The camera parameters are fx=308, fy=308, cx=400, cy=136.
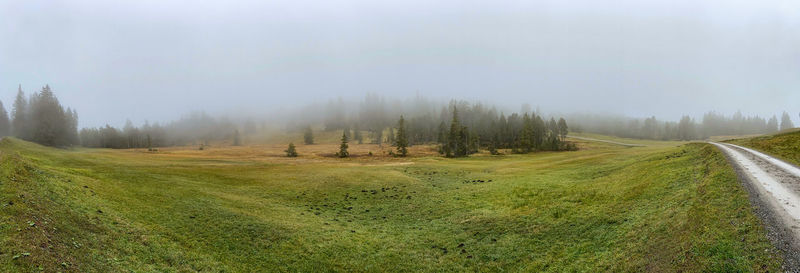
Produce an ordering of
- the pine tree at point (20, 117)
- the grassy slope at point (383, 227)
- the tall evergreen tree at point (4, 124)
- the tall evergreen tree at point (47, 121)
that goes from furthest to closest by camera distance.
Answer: the tall evergreen tree at point (4, 124)
the pine tree at point (20, 117)
the tall evergreen tree at point (47, 121)
the grassy slope at point (383, 227)

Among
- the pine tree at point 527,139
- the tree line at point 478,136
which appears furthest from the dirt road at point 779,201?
the pine tree at point 527,139

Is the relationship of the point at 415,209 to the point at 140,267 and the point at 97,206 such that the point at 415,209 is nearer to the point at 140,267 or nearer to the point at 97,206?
the point at 140,267

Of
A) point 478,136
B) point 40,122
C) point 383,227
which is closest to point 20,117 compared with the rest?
point 40,122

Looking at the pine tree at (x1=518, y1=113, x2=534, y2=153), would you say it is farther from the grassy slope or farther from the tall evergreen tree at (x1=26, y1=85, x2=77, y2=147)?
the tall evergreen tree at (x1=26, y1=85, x2=77, y2=147)

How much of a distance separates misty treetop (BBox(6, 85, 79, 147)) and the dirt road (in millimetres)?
136538

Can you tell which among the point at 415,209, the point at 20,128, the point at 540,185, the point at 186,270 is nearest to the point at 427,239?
the point at 415,209

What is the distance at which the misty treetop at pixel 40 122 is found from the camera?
3452 inches

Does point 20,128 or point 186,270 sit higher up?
point 20,128

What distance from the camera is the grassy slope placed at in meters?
11.2

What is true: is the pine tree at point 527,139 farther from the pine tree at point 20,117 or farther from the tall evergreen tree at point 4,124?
the tall evergreen tree at point 4,124

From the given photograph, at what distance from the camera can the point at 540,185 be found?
30.2m

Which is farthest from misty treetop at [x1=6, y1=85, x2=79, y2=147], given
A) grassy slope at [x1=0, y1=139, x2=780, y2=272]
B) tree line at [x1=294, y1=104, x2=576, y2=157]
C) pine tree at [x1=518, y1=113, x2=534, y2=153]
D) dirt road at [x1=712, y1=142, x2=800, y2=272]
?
pine tree at [x1=518, y1=113, x2=534, y2=153]

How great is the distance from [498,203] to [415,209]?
694cm

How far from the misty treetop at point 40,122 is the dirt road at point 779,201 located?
448 ft
